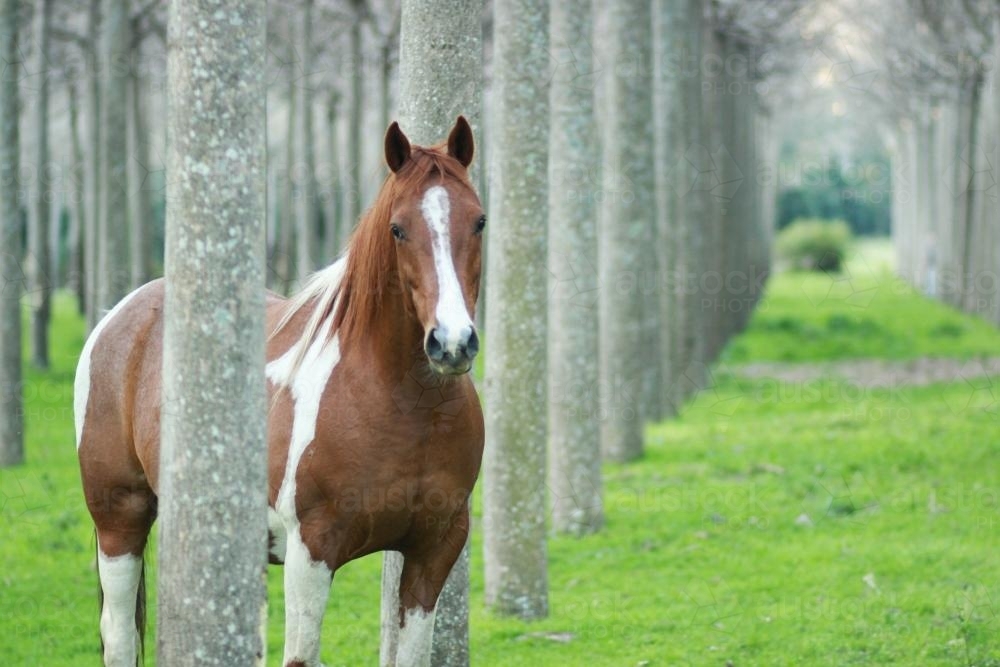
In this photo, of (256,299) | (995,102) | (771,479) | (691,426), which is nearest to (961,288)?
(995,102)

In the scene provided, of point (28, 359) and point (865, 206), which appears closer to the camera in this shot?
point (28, 359)

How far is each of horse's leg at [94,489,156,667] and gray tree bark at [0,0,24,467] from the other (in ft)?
21.5

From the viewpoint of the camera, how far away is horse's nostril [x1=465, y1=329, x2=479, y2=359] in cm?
421

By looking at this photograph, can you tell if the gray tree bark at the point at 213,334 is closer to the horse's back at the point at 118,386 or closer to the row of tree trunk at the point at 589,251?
the horse's back at the point at 118,386

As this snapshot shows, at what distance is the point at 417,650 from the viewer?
5.07 metres

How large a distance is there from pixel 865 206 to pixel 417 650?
65.3 meters

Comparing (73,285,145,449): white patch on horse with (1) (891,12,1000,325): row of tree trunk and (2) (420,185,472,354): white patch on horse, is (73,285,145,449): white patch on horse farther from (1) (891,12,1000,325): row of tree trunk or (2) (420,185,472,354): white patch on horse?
(1) (891,12,1000,325): row of tree trunk

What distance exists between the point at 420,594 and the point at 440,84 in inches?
97.3

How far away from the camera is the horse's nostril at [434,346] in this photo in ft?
13.8

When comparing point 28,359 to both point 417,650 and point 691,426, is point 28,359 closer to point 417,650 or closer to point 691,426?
A: point 691,426

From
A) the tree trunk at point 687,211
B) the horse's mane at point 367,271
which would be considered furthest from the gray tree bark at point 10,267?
the horse's mane at point 367,271

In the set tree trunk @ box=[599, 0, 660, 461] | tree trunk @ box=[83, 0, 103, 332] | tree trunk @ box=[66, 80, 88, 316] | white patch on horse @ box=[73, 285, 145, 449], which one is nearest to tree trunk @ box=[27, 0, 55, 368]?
tree trunk @ box=[83, 0, 103, 332]

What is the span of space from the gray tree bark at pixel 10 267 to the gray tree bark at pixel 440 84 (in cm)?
711

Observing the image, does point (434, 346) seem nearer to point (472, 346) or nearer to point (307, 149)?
point (472, 346)
